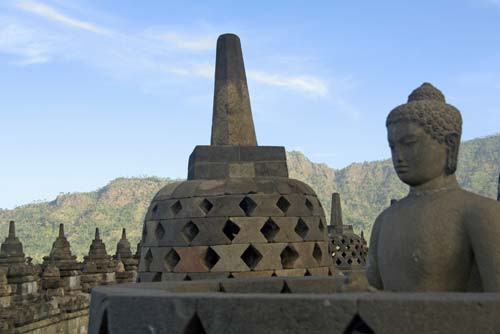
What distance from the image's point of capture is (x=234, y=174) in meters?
5.95

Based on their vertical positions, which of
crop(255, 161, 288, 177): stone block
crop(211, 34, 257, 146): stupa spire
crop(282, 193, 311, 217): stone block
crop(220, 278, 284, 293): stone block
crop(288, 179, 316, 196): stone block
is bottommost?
crop(220, 278, 284, 293): stone block

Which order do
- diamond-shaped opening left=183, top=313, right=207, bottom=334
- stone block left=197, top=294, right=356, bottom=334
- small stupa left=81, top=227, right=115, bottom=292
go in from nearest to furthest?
stone block left=197, top=294, right=356, bottom=334, diamond-shaped opening left=183, top=313, right=207, bottom=334, small stupa left=81, top=227, right=115, bottom=292

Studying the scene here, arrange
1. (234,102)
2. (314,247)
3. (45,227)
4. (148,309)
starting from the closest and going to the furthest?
(148,309) < (314,247) < (234,102) < (45,227)

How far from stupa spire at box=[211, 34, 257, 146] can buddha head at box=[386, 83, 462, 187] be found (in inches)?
133

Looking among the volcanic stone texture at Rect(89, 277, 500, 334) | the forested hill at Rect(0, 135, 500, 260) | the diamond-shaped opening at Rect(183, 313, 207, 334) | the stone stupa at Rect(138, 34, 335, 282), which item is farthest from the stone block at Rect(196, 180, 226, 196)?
the forested hill at Rect(0, 135, 500, 260)

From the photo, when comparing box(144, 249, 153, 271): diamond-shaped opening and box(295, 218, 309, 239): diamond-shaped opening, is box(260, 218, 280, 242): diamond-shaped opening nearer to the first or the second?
box(295, 218, 309, 239): diamond-shaped opening

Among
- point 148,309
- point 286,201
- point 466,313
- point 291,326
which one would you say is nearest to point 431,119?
point 466,313

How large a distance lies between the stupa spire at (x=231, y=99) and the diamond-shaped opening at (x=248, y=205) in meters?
0.78

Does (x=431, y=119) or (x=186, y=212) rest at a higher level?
(x=431, y=119)

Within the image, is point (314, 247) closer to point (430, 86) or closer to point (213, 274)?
point (213, 274)

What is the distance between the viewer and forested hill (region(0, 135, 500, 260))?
79.9 m

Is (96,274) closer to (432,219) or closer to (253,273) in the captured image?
(253,273)

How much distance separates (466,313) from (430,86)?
4.00 feet

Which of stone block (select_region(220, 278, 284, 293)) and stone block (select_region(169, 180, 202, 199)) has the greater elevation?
stone block (select_region(169, 180, 202, 199))
